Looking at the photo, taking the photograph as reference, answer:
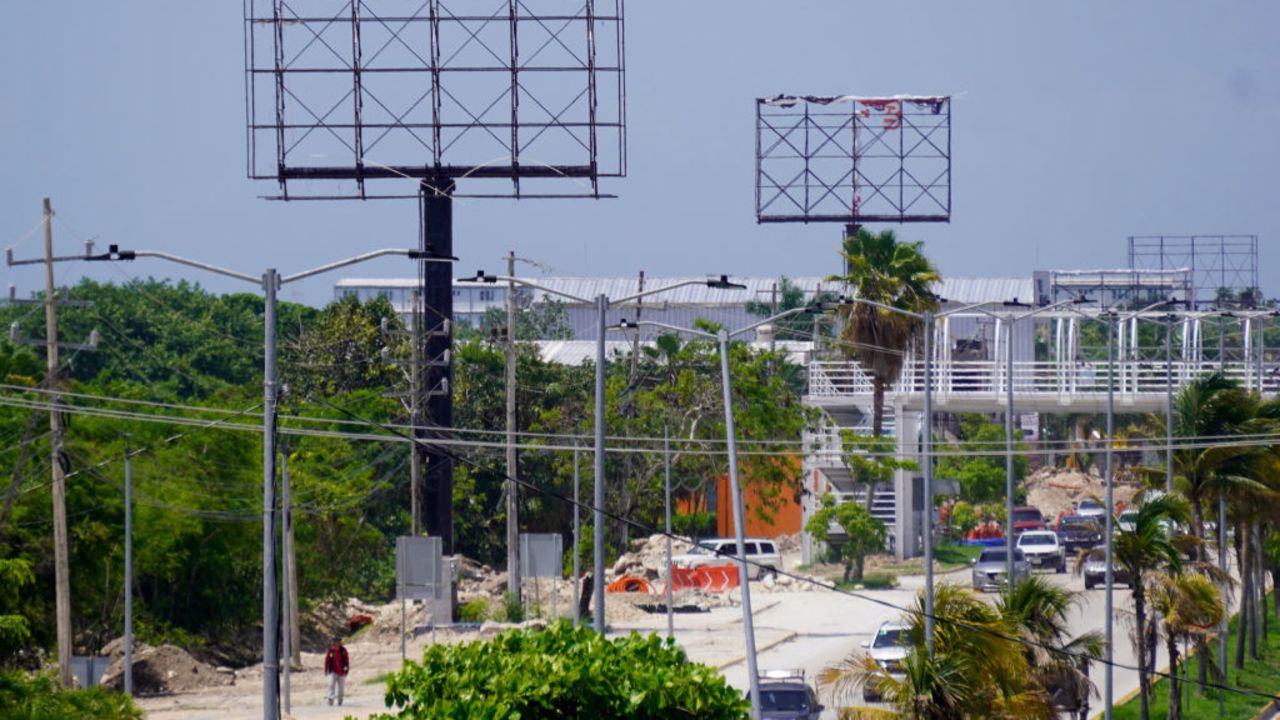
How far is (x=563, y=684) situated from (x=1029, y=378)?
46.6m

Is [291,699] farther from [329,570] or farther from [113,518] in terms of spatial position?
[329,570]

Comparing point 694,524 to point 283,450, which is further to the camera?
point 694,524

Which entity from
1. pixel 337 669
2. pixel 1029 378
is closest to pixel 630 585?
pixel 1029 378

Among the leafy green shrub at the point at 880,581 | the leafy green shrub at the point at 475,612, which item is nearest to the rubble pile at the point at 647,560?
the leafy green shrub at the point at 880,581

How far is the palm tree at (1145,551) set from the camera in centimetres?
3734

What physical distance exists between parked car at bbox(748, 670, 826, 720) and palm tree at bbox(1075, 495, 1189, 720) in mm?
7481

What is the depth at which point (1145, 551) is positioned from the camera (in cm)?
3797

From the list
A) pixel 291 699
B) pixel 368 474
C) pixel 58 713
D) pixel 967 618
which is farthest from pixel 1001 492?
pixel 58 713

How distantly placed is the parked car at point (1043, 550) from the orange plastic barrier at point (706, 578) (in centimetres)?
1000

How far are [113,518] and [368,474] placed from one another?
1339 centimetres

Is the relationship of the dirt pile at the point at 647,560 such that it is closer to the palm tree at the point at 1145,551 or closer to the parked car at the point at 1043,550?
the parked car at the point at 1043,550

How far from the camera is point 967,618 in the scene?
29.6 meters

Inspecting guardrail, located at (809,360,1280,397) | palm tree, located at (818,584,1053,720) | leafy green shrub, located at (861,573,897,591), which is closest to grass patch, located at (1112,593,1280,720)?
guardrail, located at (809,360,1280,397)

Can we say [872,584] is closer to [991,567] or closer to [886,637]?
[991,567]
